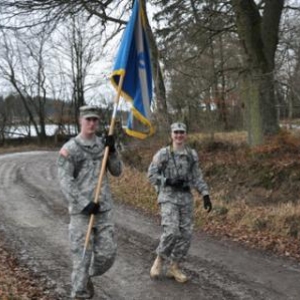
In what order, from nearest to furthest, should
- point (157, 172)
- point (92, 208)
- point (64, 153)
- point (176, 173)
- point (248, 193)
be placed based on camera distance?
point (92, 208) → point (64, 153) → point (176, 173) → point (157, 172) → point (248, 193)

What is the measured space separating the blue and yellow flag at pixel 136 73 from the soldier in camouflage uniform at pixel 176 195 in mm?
Answer: 494

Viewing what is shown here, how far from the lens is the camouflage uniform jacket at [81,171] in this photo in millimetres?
6062

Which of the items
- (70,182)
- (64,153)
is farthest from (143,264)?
(64,153)

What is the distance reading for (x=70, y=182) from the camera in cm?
602

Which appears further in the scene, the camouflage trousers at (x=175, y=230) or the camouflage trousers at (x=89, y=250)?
the camouflage trousers at (x=175, y=230)

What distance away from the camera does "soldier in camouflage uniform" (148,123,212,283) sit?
7.46m

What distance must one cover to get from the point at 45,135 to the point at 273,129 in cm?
4283

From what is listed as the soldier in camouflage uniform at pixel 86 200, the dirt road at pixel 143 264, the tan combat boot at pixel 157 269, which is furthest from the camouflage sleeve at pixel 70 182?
the tan combat boot at pixel 157 269

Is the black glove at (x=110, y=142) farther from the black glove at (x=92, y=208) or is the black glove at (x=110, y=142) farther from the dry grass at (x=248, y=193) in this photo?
the dry grass at (x=248, y=193)

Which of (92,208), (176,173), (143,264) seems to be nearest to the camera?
(92,208)

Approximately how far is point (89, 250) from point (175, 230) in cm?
165

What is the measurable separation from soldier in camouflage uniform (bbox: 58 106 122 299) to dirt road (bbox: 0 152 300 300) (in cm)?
79

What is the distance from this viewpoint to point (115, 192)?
52.6 ft

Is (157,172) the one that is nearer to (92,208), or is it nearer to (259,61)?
(92,208)
